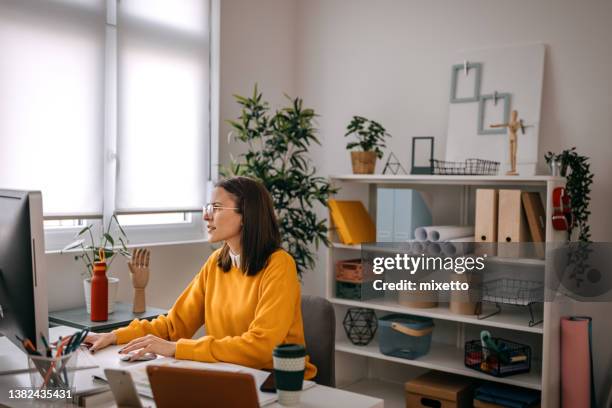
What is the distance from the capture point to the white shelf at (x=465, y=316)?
9.70 feet

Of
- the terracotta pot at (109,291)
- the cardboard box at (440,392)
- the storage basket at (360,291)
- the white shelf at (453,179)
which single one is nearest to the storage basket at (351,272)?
the storage basket at (360,291)

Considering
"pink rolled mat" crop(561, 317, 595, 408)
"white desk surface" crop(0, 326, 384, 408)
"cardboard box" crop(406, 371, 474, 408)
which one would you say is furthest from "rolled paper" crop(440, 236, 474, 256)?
"white desk surface" crop(0, 326, 384, 408)

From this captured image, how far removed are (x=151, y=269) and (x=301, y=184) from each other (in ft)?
2.78

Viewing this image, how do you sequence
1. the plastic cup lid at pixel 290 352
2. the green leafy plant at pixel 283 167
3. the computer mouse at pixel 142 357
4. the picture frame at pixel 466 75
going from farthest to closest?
the picture frame at pixel 466 75
the green leafy plant at pixel 283 167
the computer mouse at pixel 142 357
the plastic cup lid at pixel 290 352

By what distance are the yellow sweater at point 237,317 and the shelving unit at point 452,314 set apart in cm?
130

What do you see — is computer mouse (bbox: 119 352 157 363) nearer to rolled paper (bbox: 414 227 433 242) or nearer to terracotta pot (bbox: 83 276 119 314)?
terracotta pot (bbox: 83 276 119 314)

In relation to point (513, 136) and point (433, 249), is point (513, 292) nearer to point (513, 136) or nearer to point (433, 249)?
point (433, 249)

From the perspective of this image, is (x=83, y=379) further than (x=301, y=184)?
No

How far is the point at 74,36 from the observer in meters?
2.87

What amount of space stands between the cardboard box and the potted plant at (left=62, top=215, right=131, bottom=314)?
1.52m

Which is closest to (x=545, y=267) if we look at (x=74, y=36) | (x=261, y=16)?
(x=261, y=16)

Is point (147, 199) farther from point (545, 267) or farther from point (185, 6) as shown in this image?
point (545, 267)

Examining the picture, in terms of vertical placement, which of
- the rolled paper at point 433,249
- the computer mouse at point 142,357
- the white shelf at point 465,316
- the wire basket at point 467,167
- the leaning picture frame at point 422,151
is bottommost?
Result: the white shelf at point 465,316

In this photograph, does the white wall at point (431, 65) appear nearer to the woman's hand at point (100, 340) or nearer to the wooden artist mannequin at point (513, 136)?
the wooden artist mannequin at point (513, 136)
